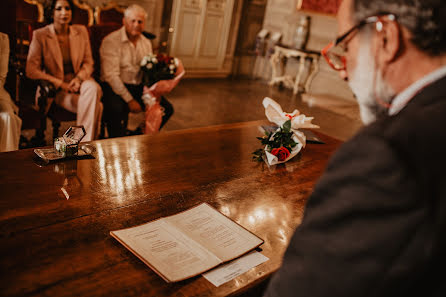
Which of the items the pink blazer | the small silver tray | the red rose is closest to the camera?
the small silver tray

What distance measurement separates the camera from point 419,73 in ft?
2.48

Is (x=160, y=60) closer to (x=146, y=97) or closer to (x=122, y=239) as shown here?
(x=146, y=97)

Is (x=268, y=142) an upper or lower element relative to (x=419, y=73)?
lower

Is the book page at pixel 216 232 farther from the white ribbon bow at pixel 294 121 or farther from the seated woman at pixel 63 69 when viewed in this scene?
the seated woman at pixel 63 69

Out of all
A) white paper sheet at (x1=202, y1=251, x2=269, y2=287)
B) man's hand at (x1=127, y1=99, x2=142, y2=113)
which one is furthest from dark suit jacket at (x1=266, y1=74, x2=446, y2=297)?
man's hand at (x1=127, y1=99, x2=142, y2=113)

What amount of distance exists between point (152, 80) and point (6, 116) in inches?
50.6

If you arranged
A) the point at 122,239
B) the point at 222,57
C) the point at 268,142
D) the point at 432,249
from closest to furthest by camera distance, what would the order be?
the point at 432,249 → the point at 122,239 → the point at 268,142 → the point at 222,57

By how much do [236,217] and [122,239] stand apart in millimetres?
493

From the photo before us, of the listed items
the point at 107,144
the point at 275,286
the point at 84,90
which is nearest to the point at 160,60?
the point at 84,90

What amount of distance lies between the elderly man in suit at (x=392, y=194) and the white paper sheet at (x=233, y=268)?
52cm

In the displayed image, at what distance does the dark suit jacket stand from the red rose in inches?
62.0

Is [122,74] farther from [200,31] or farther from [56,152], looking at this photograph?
[200,31]

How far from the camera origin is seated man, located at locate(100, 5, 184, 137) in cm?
357

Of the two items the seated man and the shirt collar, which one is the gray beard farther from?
the seated man
